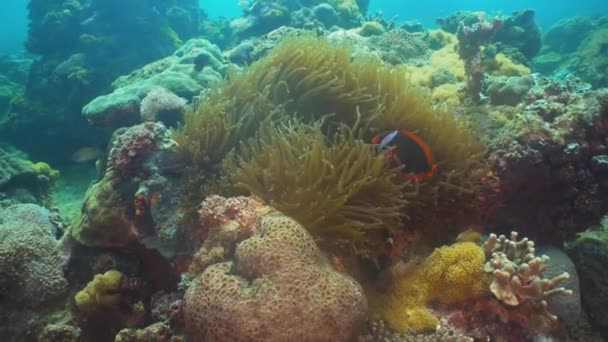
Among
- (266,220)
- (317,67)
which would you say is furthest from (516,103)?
(266,220)

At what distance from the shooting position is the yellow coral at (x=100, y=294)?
3.76m

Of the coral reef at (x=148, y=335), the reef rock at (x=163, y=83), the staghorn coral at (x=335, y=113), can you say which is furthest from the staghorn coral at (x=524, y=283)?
the reef rock at (x=163, y=83)

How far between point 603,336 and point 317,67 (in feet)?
11.9

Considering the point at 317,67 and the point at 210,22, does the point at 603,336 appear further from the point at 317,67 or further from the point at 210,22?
the point at 210,22

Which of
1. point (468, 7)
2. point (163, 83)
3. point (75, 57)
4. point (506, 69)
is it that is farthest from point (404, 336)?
point (468, 7)

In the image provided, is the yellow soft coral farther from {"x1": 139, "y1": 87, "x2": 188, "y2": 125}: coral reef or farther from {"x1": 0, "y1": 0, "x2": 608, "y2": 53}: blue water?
{"x1": 0, "y1": 0, "x2": 608, "y2": 53}: blue water

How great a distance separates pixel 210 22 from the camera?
18.7 m

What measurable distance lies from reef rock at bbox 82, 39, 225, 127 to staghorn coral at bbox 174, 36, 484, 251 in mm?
3213

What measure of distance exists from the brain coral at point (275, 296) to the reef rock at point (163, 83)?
5.15 meters

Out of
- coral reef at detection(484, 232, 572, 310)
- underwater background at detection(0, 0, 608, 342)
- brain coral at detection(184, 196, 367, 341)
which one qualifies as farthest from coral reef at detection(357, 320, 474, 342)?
coral reef at detection(484, 232, 572, 310)

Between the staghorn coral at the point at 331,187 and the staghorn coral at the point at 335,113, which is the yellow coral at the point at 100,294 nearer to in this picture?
the staghorn coral at the point at 335,113

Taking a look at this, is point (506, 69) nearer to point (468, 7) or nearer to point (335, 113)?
point (335, 113)

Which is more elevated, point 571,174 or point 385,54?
point 385,54

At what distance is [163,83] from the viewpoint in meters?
8.22
